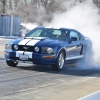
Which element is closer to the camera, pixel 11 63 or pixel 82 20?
pixel 11 63

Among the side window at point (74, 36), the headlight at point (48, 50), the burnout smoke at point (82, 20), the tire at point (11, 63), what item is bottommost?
the tire at point (11, 63)

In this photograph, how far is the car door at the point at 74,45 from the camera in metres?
12.2

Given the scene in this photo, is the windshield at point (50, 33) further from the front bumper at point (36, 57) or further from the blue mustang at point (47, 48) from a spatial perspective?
the front bumper at point (36, 57)

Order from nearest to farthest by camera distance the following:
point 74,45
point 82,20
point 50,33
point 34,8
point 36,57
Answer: point 36,57
point 50,33
point 74,45
point 82,20
point 34,8

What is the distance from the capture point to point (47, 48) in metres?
11.1

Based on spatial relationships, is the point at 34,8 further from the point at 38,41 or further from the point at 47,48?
the point at 47,48

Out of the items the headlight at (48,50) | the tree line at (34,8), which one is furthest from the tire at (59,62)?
the tree line at (34,8)

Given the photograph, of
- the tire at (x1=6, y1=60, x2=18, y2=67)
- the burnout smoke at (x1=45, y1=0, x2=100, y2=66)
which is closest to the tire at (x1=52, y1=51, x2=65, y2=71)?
the tire at (x1=6, y1=60, x2=18, y2=67)

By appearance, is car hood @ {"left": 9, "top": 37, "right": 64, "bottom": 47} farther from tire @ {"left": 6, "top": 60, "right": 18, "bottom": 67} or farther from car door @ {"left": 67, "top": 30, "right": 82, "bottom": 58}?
tire @ {"left": 6, "top": 60, "right": 18, "bottom": 67}

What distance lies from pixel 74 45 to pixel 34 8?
99.1ft

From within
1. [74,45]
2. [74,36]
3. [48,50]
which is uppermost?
[74,36]

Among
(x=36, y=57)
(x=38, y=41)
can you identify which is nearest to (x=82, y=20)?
(x=38, y=41)

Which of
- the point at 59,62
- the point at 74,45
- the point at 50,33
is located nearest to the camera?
the point at 59,62

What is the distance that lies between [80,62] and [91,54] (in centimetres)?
102
